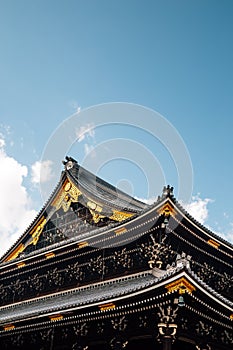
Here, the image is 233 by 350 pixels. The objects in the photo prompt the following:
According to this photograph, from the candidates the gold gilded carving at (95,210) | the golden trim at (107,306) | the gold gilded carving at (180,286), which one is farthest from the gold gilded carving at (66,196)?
the gold gilded carving at (180,286)

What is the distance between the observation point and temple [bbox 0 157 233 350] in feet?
54.2

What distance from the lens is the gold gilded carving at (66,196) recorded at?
2913cm

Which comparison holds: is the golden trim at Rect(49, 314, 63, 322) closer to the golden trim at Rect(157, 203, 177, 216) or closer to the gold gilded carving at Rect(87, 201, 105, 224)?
the golden trim at Rect(157, 203, 177, 216)

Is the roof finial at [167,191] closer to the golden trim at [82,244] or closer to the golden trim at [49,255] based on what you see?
the golden trim at [82,244]

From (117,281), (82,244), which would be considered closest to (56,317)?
(117,281)

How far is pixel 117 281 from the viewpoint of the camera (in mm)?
21625

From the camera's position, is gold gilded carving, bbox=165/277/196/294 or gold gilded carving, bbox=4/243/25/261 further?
gold gilded carving, bbox=4/243/25/261

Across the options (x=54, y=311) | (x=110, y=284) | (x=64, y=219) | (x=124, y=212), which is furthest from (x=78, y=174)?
(x=54, y=311)

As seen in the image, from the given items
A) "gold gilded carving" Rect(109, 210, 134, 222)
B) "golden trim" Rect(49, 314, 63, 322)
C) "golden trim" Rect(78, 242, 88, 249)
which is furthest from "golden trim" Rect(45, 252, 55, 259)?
"golden trim" Rect(49, 314, 63, 322)

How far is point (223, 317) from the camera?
1750 centimetres

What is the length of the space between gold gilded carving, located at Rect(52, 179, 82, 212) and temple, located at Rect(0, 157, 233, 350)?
0.08 metres

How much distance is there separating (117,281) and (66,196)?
9830mm

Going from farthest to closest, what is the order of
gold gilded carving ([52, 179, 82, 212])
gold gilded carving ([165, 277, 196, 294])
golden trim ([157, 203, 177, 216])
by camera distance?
gold gilded carving ([52, 179, 82, 212]), golden trim ([157, 203, 177, 216]), gold gilded carving ([165, 277, 196, 294])

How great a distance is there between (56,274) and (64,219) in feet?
16.0
